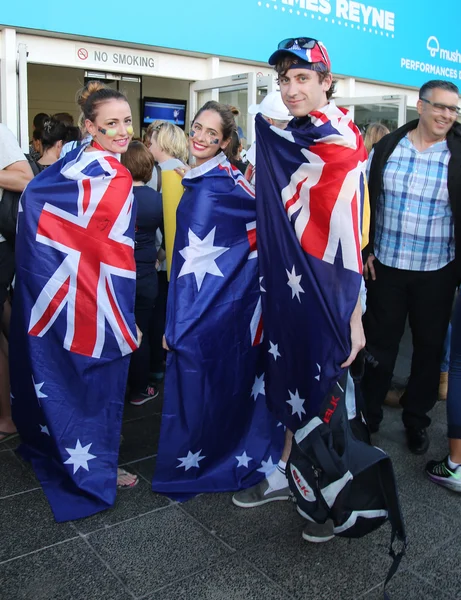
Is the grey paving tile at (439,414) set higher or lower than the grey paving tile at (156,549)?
higher

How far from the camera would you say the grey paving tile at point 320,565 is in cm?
217

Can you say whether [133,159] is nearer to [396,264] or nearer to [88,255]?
[88,255]

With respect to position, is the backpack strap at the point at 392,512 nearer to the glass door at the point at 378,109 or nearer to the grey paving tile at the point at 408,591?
the grey paving tile at the point at 408,591

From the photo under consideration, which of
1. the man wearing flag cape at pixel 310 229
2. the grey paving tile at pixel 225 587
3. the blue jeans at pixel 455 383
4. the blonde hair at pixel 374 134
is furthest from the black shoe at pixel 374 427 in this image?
the blonde hair at pixel 374 134

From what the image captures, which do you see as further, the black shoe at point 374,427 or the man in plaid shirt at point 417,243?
the black shoe at point 374,427

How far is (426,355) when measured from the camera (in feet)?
11.0

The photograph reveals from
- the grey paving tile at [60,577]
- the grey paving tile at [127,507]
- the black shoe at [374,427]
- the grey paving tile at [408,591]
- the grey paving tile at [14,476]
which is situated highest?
the black shoe at [374,427]

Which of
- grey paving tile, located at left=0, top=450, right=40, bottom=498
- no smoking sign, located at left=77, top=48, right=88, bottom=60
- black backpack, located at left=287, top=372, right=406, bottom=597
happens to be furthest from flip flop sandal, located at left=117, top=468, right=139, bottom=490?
no smoking sign, located at left=77, top=48, right=88, bottom=60

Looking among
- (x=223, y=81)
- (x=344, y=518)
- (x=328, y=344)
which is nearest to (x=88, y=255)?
(x=328, y=344)

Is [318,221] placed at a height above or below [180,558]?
above

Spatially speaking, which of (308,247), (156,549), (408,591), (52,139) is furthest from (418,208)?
(52,139)

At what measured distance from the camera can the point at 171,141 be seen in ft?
14.0

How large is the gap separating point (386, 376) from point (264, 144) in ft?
4.94

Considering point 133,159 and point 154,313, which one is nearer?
point 133,159
